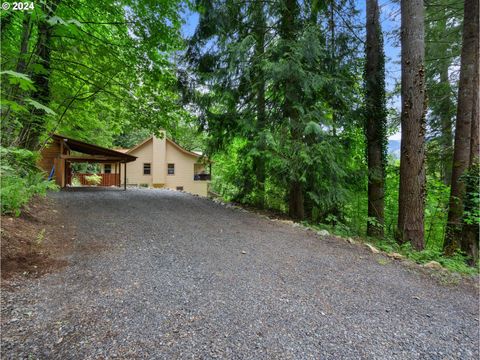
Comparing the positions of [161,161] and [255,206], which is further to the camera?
[161,161]

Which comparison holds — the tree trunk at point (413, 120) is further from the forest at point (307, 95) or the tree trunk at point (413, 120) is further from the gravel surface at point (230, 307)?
the gravel surface at point (230, 307)

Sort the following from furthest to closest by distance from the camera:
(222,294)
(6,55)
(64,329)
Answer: (6,55), (222,294), (64,329)

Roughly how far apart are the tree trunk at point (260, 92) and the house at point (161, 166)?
44.5 feet

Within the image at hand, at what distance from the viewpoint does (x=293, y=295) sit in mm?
2357

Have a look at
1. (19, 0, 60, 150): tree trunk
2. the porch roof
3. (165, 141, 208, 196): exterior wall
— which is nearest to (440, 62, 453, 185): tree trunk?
(19, 0, 60, 150): tree trunk

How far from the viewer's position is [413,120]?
4.52 metres

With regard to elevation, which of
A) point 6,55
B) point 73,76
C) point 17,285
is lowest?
point 17,285

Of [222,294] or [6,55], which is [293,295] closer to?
[222,294]

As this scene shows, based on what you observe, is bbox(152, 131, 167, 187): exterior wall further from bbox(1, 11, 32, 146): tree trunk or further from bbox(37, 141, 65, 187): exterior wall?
bbox(1, 11, 32, 146): tree trunk

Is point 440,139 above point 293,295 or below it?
above

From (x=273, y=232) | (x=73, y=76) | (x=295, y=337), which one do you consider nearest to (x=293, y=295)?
(x=295, y=337)

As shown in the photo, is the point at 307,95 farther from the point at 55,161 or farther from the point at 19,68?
the point at 55,161

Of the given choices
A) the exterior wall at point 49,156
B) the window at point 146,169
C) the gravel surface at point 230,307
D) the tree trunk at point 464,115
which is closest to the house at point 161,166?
the window at point 146,169

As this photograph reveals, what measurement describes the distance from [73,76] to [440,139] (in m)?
10.9
